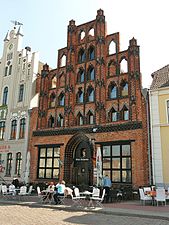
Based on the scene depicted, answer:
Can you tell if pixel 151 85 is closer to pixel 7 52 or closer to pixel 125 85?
pixel 125 85

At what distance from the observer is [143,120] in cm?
1827

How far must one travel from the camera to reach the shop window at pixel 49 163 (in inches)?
859

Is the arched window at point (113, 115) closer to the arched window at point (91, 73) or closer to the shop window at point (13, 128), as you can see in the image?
the arched window at point (91, 73)

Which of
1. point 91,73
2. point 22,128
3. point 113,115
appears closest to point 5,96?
point 22,128

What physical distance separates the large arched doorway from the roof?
6737 millimetres

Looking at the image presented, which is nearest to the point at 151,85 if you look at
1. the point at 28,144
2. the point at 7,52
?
the point at 28,144

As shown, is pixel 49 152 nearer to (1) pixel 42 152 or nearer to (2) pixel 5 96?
(1) pixel 42 152

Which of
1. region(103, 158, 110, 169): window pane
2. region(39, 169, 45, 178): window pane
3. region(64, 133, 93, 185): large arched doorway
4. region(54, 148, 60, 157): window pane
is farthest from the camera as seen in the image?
region(39, 169, 45, 178): window pane

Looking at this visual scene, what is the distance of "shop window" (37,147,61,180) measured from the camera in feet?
71.5

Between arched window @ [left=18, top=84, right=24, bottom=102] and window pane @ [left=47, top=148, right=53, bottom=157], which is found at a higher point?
arched window @ [left=18, top=84, right=24, bottom=102]

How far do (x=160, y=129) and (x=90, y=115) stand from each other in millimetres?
6062

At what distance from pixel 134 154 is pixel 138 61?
7.20m

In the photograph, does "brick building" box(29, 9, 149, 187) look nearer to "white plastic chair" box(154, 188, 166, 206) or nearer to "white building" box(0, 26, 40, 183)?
"white building" box(0, 26, 40, 183)

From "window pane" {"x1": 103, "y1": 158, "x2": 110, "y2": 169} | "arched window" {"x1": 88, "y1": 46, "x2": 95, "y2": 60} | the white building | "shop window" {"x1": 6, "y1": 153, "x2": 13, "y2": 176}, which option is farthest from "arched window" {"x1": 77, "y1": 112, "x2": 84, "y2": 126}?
"shop window" {"x1": 6, "y1": 153, "x2": 13, "y2": 176}
